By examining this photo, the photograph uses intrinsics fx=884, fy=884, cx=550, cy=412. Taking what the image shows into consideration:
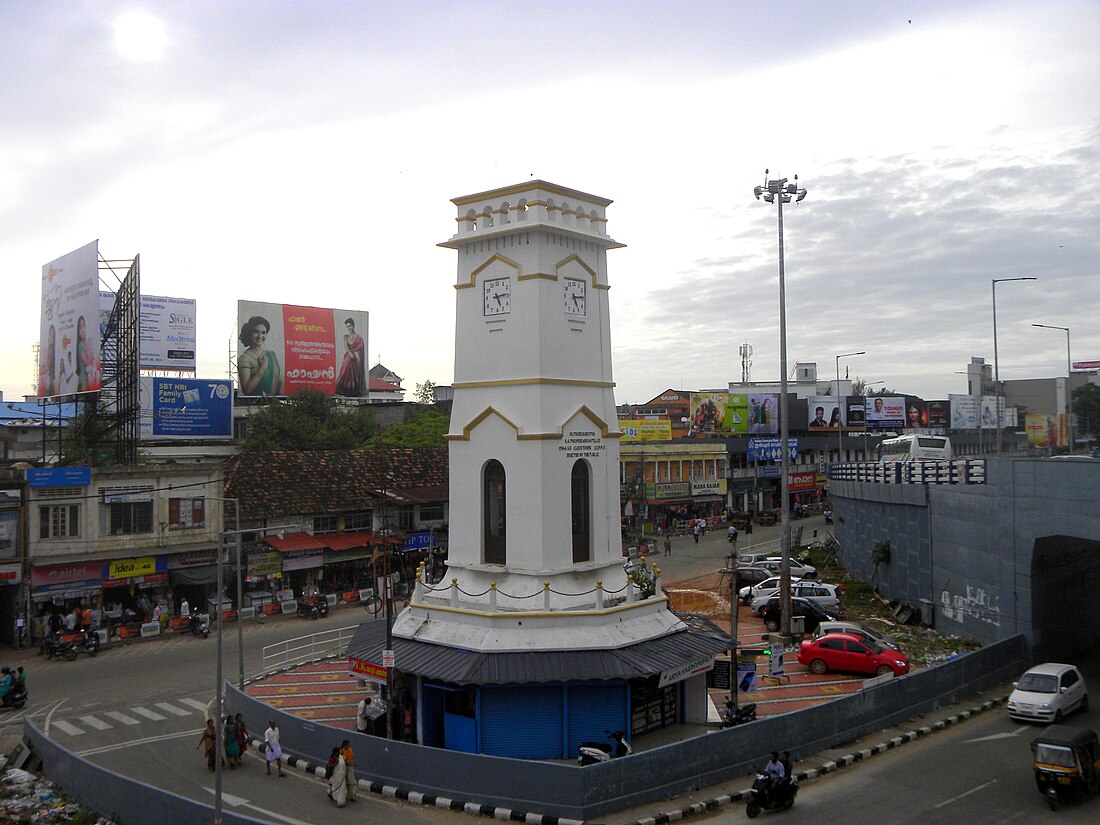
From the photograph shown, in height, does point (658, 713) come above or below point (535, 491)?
below

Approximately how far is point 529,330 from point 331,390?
52.5m

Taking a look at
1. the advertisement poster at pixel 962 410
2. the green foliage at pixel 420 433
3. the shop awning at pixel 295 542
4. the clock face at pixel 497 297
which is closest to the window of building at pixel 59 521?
the shop awning at pixel 295 542

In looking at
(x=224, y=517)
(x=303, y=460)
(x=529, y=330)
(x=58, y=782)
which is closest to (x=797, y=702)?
(x=529, y=330)

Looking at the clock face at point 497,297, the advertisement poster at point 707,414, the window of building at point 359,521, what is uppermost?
the clock face at point 497,297

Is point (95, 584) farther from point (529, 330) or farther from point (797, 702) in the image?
point (797, 702)

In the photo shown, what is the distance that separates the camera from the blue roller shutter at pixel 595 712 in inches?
722

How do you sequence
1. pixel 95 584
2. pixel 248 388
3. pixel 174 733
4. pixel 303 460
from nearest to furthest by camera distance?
pixel 174 733 → pixel 95 584 → pixel 303 460 → pixel 248 388

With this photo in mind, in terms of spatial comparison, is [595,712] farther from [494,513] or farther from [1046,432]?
[1046,432]

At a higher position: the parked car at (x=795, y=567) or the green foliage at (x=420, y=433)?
the green foliage at (x=420, y=433)

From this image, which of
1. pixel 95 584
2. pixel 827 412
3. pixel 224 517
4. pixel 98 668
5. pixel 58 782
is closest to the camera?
pixel 58 782

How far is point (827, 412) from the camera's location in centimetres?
8200

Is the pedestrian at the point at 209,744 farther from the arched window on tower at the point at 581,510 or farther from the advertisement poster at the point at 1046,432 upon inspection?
the advertisement poster at the point at 1046,432

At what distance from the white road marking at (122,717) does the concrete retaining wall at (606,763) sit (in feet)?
10.9

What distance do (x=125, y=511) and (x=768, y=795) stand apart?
93.4ft
